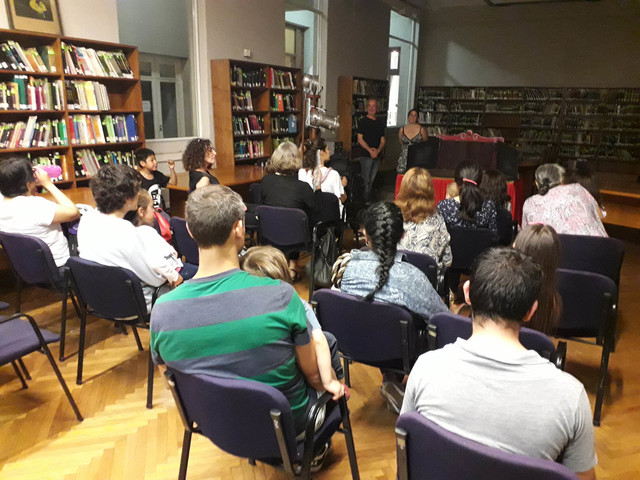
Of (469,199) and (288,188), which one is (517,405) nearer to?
(469,199)

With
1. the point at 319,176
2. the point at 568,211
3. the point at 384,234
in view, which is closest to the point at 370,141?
the point at 319,176

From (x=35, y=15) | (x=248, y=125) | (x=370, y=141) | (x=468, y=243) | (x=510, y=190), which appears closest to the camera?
(x=468, y=243)

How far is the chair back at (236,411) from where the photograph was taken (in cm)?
124

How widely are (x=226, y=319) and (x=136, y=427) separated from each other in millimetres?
1325

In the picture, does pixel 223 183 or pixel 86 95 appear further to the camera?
pixel 223 183

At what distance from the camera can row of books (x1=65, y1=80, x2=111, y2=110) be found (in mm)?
4145

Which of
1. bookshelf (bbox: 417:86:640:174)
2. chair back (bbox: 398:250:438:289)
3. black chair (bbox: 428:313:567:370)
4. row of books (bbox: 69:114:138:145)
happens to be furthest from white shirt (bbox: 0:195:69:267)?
bookshelf (bbox: 417:86:640:174)

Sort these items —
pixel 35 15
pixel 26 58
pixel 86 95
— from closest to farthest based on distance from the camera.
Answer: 1. pixel 26 58
2. pixel 35 15
3. pixel 86 95

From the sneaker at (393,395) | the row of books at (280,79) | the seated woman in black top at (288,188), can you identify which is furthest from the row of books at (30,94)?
the sneaker at (393,395)

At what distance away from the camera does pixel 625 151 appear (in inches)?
362

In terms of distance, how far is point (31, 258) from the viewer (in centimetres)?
272

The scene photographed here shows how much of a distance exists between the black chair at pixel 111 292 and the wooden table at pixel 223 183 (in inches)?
78.0

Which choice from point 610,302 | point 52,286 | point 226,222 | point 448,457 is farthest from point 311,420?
point 52,286

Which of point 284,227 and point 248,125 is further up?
point 248,125
